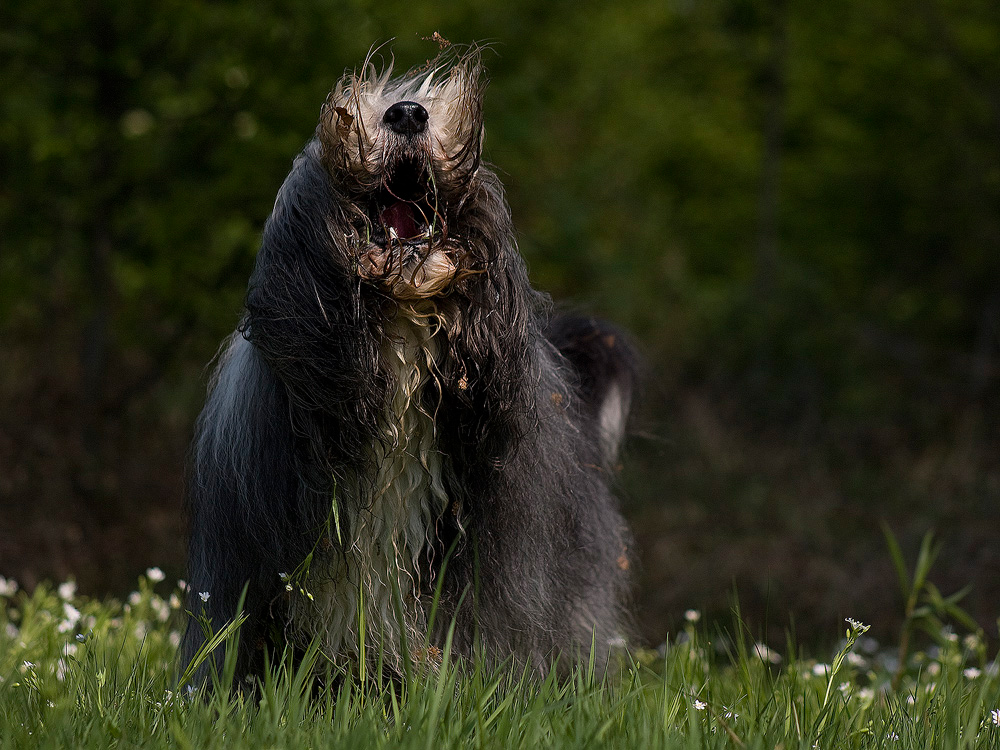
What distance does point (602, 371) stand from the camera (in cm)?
379

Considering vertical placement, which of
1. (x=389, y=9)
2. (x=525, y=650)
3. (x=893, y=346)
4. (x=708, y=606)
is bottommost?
(x=708, y=606)

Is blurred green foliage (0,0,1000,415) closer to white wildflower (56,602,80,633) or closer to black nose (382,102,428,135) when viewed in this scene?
black nose (382,102,428,135)

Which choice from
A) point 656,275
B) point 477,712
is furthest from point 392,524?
point 656,275

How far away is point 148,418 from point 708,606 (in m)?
A: 4.15

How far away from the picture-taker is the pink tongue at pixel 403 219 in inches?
98.7

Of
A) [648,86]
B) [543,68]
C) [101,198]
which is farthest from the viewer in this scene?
[648,86]

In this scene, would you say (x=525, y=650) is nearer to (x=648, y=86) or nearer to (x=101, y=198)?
(x=101, y=198)

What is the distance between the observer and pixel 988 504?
25.2 ft

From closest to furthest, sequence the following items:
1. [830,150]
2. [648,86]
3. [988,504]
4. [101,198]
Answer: [101,198] → [988,504] → [830,150] → [648,86]

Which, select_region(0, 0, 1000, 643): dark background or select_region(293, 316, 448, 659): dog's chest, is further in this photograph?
select_region(0, 0, 1000, 643): dark background

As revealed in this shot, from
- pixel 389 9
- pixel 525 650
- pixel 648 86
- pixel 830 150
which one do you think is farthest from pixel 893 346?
pixel 525 650

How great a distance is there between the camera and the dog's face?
2.43 meters

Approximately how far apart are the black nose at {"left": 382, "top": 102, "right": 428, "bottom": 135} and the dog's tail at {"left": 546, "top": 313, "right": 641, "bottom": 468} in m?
1.32

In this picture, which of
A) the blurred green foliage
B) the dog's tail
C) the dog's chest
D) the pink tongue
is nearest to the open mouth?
the pink tongue
